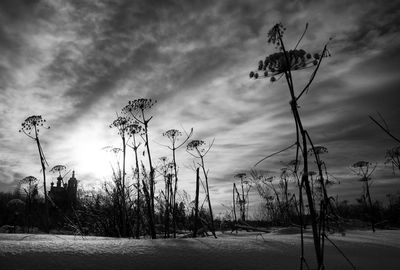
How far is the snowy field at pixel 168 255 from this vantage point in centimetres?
155

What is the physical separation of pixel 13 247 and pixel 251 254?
1.33 m

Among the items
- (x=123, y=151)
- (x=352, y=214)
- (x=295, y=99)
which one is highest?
(x=123, y=151)

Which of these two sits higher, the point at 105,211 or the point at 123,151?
the point at 123,151

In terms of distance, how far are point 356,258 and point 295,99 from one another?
1.37 m

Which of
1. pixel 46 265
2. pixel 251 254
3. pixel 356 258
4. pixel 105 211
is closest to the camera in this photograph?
pixel 46 265

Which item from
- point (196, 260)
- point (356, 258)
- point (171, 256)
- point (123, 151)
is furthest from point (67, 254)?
point (123, 151)

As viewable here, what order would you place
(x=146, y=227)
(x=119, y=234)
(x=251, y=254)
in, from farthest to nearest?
1. (x=146, y=227)
2. (x=119, y=234)
3. (x=251, y=254)

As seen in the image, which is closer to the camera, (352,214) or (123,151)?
(123,151)

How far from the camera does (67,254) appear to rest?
1.61 meters

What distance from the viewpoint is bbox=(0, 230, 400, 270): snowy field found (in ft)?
5.08

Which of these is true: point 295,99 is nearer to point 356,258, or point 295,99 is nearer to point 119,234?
point 356,258

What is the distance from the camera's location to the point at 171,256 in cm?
183

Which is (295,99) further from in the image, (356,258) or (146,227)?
(146,227)

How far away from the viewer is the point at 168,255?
1832 millimetres
